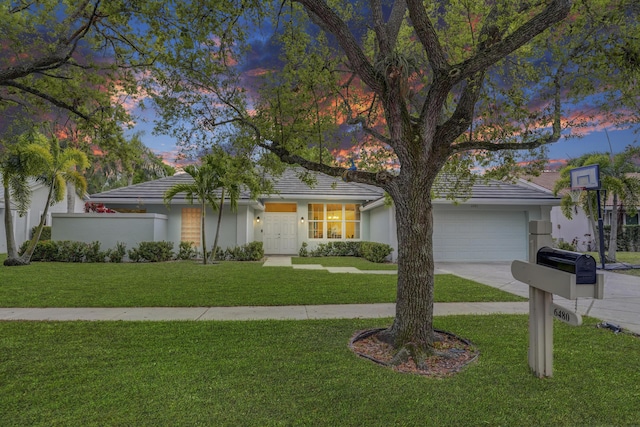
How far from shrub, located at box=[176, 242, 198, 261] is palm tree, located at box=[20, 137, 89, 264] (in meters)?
4.40

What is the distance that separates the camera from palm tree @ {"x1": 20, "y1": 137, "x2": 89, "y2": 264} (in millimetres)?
11922

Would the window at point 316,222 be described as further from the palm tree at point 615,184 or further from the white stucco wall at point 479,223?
the palm tree at point 615,184

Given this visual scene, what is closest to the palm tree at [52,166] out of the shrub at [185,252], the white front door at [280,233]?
the shrub at [185,252]

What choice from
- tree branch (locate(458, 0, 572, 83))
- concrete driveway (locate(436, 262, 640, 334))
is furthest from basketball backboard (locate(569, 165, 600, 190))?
tree branch (locate(458, 0, 572, 83))

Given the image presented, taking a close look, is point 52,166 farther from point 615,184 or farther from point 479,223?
point 615,184

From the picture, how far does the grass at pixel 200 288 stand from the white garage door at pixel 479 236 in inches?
185

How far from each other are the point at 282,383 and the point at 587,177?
44.8 feet

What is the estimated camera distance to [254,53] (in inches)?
254

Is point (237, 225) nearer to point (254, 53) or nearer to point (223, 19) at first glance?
point (254, 53)

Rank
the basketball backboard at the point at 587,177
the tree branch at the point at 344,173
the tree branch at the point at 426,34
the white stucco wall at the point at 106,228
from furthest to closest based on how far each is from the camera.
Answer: the white stucco wall at the point at 106,228 → the basketball backboard at the point at 587,177 → the tree branch at the point at 344,173 → the tree branch at the point at 426,34

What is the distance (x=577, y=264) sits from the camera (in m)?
2.92

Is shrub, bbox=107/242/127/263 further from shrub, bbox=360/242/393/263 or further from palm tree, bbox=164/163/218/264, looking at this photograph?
shrub, bbox=360/242/393/263

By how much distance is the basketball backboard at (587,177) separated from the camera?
12.1 metres

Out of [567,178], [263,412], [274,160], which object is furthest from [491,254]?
[263,412]
